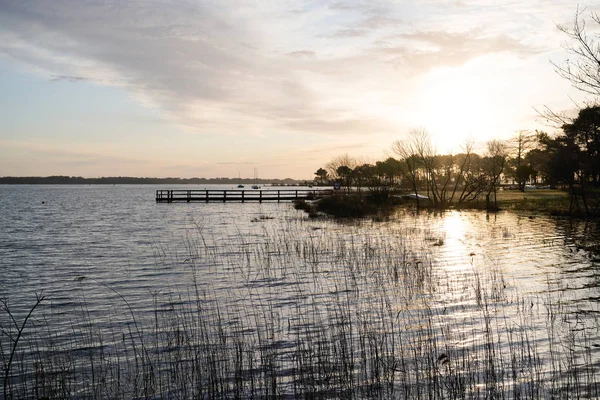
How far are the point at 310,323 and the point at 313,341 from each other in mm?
1430

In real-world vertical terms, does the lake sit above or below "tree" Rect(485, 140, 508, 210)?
below

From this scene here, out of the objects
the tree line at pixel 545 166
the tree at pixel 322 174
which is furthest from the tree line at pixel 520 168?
the tree at pixel 322 174

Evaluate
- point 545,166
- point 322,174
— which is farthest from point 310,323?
point 322,174

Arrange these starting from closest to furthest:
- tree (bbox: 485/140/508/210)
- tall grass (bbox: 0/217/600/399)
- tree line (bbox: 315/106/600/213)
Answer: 1. tall grass (bbox: 0/217/600/399)
2. tree line (bbox: 315/106/600/213)
3. tree (bbox: 485/140/508/210)

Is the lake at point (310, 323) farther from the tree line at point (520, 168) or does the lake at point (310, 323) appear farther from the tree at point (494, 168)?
the tree at point (494, 168)

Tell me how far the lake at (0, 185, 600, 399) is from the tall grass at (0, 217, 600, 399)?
0.04 m

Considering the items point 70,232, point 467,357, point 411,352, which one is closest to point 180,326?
point 411,352

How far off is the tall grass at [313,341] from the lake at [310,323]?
0.04 meters

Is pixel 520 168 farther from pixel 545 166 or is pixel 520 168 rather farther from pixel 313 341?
pixel 313 341

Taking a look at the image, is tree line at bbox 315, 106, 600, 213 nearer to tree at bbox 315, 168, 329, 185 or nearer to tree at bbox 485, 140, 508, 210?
tree at bbox 485, 140, 508, 210

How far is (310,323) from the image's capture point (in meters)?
11.1

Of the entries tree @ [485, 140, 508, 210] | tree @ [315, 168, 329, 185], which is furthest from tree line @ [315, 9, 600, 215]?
tree @ [315, 168, 329, 185]

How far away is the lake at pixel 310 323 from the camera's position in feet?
25.1

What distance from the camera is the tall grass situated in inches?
295
